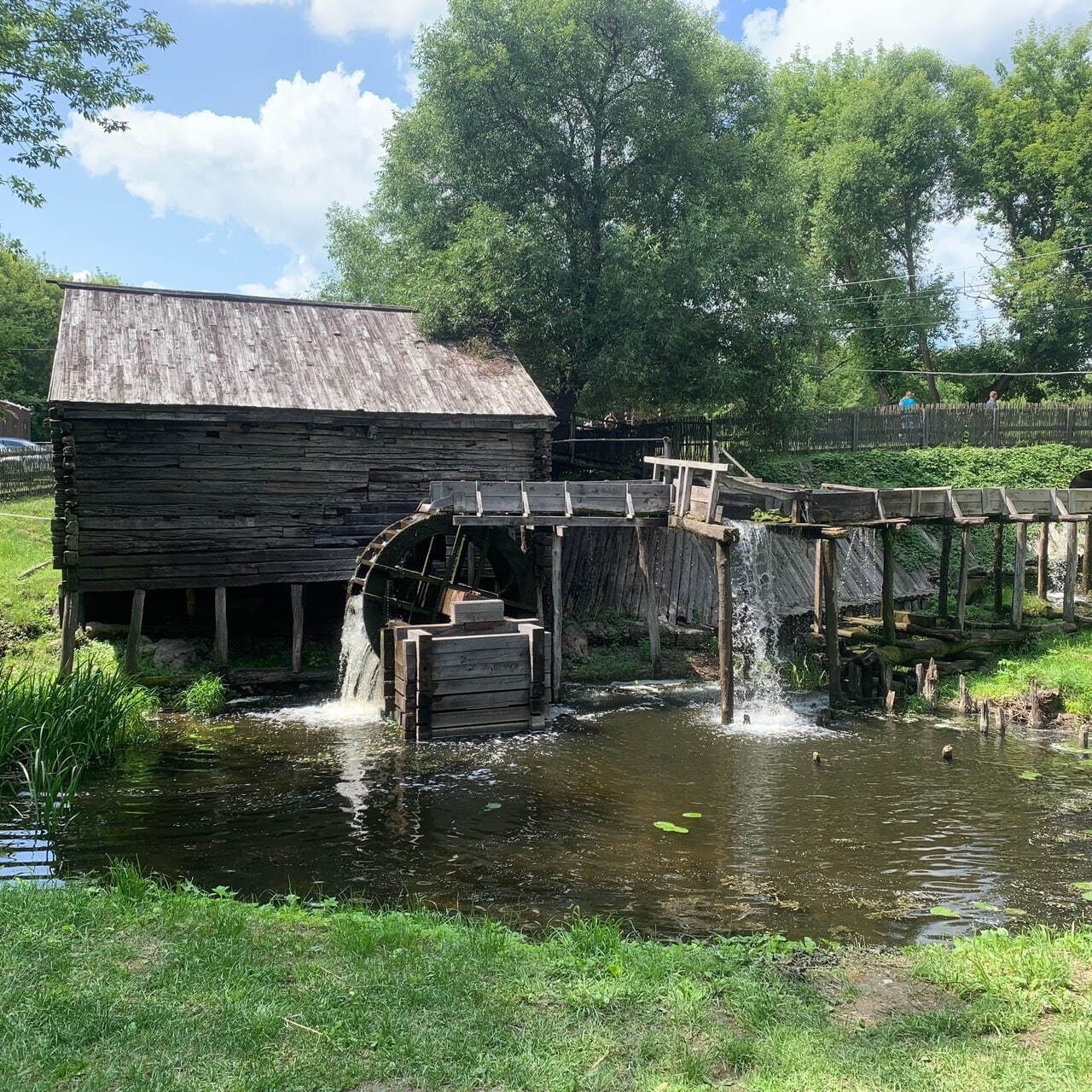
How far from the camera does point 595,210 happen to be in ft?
68.9

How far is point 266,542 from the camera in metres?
15.5

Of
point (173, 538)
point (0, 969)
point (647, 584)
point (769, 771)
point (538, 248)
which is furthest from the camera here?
point (538, 248)

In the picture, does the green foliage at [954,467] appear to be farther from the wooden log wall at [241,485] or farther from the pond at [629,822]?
the pond at [629,822]

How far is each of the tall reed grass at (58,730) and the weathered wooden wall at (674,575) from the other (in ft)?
30.5

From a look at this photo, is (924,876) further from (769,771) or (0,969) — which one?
(0,969)

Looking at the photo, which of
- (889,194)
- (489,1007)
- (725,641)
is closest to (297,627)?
(725,641)

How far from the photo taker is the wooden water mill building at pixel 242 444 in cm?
1445

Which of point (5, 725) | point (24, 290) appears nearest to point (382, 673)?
point (5, 725)

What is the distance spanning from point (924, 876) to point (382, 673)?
798cm

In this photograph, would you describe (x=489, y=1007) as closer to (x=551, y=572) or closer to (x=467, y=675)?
(x=467, y=675)

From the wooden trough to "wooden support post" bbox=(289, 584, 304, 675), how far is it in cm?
249

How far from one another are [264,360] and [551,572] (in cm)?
602

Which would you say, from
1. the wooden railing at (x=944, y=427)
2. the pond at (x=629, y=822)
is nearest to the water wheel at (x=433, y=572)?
the pond at (x=629, y=822)

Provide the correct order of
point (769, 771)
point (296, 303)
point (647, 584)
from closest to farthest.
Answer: point (769, 771) → point (647, 584) → point (296, 303)
